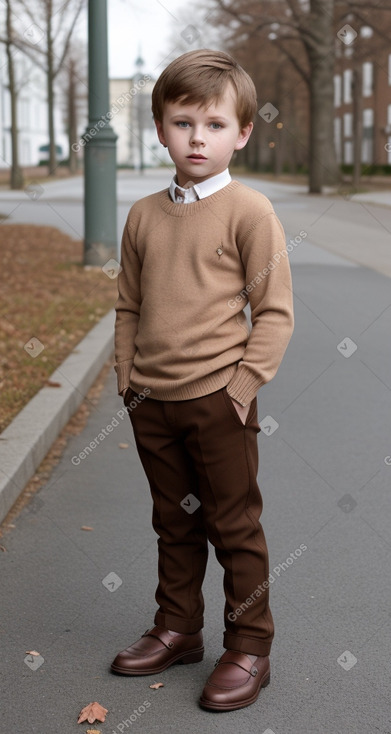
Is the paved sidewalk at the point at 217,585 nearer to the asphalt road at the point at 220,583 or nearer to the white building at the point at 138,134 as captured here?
the asphalt road at the point at 220,583

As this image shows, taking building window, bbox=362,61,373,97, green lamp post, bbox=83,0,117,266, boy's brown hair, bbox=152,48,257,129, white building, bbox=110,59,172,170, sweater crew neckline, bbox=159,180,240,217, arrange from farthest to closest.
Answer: white building, bbox=110,59,172,170, building window, bbox=362,61,373,97, green lamp post, bbox=83,0,117,266, sweater crew neckline, bbox=159,180,240,217, boy's brown hair, bbox=152,48,257,129

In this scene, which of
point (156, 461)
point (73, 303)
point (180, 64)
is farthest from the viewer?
point (73, 303)

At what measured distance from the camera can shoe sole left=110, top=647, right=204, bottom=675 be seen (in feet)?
10.3

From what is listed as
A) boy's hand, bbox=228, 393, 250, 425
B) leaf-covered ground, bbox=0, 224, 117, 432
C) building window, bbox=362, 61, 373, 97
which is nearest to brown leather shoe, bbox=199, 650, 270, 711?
boy's hand, bbox=228, 393, 250, 425

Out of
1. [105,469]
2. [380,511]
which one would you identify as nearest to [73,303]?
[105,469]

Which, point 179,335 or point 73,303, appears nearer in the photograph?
point 179,335

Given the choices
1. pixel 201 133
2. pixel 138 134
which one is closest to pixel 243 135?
pixel 201 133

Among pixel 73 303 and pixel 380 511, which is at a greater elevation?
pixel 380 511

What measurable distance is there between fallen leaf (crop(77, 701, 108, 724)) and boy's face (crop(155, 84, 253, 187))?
1.41 m

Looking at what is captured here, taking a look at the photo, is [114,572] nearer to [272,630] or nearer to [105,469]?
[272,630]

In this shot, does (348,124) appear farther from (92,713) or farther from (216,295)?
(92,713)

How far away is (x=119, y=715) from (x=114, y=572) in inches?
42.6

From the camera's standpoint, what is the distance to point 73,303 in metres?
10.2

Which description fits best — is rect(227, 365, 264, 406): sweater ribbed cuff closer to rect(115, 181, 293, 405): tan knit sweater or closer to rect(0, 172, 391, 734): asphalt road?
rect(115, 181, 293, 405): tan knit sweater
